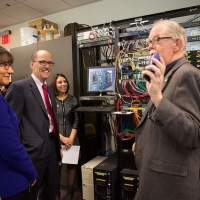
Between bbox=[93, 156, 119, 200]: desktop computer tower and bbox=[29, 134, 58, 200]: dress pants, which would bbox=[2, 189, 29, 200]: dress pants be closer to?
bbox=[29, 134, 58, 200]: dress pants

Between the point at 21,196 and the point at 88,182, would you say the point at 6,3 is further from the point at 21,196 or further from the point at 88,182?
the point at 21,196

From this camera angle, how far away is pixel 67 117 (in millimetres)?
2365

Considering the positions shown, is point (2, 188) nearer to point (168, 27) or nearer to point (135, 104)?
point (168, 27)

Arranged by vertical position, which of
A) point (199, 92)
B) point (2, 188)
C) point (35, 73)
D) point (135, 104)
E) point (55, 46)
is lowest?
point (2, 188)

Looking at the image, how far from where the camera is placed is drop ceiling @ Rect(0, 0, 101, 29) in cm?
313

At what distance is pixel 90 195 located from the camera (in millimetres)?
2189

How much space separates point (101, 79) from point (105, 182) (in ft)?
3.70

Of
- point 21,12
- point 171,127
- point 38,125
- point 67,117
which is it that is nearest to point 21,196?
point 38,125

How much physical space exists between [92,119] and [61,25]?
Result: 187 centimetres

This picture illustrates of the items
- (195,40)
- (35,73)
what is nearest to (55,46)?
(35,73)

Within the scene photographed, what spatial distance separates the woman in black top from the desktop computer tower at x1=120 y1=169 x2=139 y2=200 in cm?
65

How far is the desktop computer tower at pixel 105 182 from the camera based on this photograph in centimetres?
203

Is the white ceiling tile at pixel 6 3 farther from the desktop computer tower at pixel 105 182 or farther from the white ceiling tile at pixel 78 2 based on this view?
the desktop computer tower at pixel 105 182

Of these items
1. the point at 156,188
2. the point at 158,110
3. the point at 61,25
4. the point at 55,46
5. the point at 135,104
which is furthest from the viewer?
the point at 61,25
